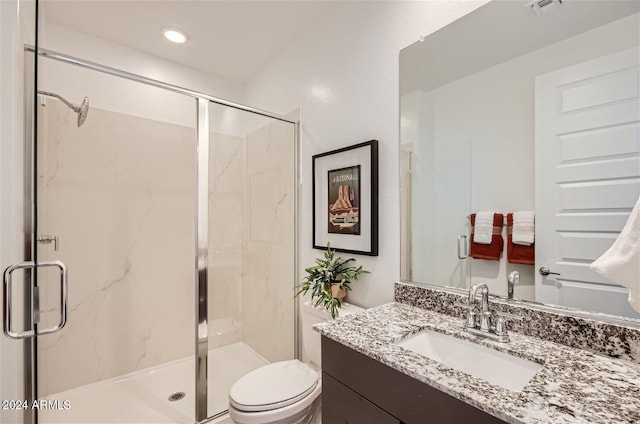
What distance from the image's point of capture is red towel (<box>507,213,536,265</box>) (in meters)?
1.04

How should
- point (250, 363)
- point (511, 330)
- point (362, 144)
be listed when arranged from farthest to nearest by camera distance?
1. point (250, 363)
2. point (362, 144)
3. point (511, 330)

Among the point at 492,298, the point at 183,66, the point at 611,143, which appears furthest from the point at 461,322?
the point at 183,66

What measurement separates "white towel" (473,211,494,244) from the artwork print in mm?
585

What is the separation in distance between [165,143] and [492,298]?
2.43 meters

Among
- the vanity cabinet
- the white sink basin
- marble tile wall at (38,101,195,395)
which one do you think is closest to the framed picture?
the white sink basin

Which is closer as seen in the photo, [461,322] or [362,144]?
[461,322]

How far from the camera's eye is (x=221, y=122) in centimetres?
188

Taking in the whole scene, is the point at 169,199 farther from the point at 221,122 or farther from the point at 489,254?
the point at 489,254

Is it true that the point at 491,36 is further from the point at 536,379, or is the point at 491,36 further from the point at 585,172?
the point at 536,379

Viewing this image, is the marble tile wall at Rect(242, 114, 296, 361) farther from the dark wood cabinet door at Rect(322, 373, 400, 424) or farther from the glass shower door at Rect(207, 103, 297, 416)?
the dark wood cabinet door at Rect(322, 373, 400, 424)

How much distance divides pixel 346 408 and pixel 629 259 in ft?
2.96

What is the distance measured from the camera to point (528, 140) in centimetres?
104

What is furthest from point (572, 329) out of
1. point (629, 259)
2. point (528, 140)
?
point (528, 140)

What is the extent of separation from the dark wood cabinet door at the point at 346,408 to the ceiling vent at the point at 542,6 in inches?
54.8
